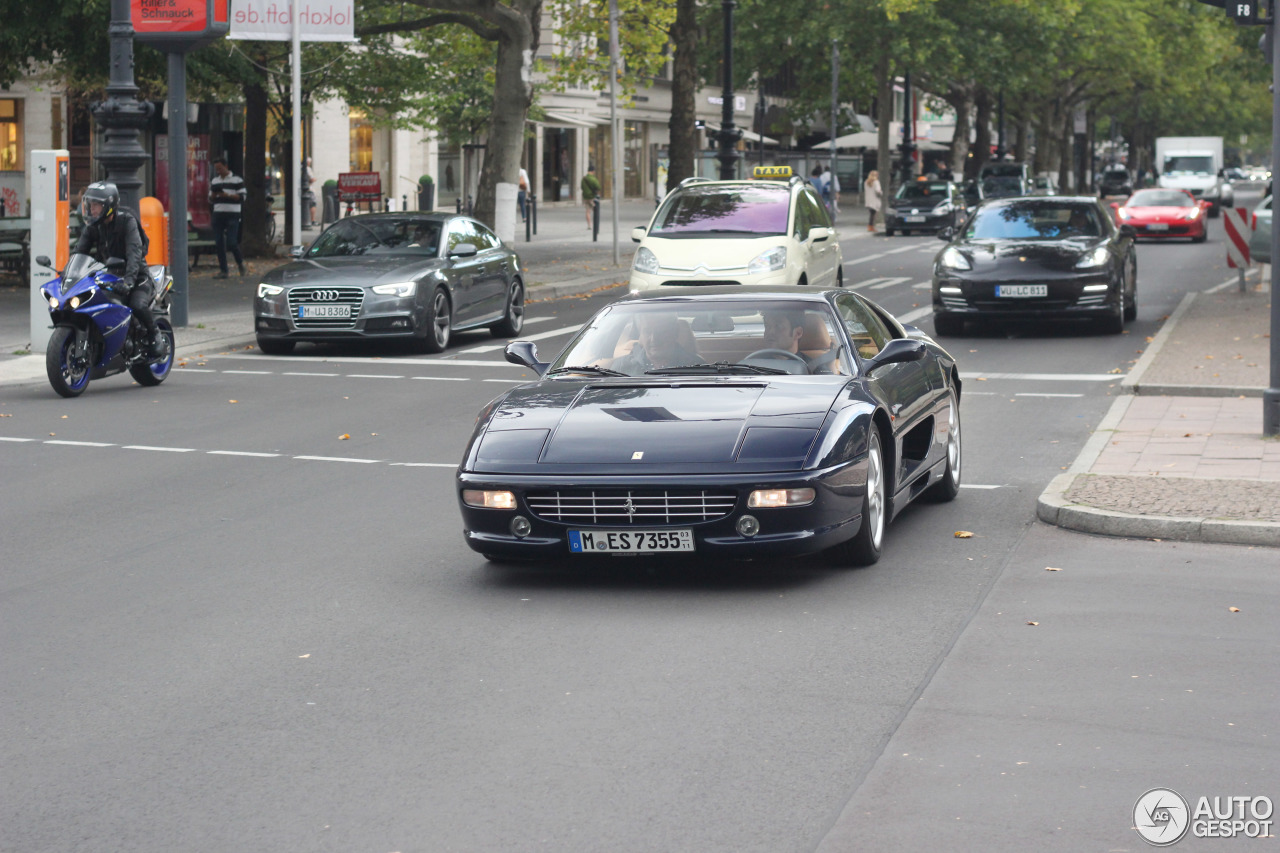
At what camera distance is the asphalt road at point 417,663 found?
4.73 meters

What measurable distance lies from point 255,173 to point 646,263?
592 inches

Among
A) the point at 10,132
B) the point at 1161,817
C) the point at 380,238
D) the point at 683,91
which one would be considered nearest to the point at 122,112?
the point at 380,238

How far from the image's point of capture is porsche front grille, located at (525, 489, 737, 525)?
730 centimetres

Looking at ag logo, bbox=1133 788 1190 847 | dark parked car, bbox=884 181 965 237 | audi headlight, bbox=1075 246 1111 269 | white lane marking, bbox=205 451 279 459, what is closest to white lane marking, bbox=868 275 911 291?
audi headlight, bbox=1075 246 1111 269

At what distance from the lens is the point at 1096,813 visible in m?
4.67

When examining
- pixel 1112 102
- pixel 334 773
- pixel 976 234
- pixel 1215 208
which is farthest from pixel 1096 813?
pixel 1112 102

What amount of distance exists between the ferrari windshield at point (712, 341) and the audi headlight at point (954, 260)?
11.4 m

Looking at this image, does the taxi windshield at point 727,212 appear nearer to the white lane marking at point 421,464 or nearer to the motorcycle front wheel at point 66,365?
the motorcycle front wheel at point 66,365

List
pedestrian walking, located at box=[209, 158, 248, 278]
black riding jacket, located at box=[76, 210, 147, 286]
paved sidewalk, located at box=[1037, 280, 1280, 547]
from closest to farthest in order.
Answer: paved sidewalk, located at box=[1037, 280, 1280, 547]
black riding jacket, located at box=[76, 210, 147, 286]
pedestrian walking, located at box=[209, 158, 248, 278]

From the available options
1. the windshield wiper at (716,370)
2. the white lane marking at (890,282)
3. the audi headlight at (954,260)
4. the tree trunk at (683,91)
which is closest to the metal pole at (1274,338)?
the windshield wiper at (716,370)

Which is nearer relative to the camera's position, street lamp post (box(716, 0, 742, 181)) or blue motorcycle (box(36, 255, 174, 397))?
blue motorcycle (box(36, 255, 174, 397))

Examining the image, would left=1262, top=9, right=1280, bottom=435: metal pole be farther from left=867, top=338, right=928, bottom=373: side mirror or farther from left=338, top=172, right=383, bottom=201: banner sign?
left=338, top=172, right=383, bottom=201: banner sign

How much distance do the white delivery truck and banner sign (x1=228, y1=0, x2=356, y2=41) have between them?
1990 inches

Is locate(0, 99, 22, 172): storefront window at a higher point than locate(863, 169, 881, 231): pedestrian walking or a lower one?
higher
